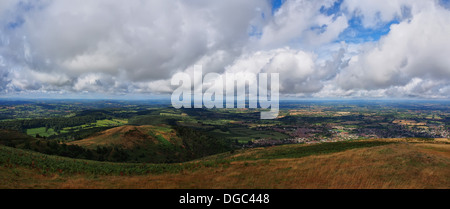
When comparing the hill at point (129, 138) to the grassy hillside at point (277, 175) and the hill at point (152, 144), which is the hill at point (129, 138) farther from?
the grassy hillside at point (277, 175)

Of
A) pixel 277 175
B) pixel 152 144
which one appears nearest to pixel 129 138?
pixel 152 144

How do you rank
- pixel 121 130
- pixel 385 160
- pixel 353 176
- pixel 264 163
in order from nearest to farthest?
pixel 353 176
pixel 385 160
pixel 264 163
pixel 121 130

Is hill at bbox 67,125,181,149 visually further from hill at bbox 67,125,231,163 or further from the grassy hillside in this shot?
the grassy hillside

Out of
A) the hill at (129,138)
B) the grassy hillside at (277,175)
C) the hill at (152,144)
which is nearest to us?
the grassy hillside at (277,175)

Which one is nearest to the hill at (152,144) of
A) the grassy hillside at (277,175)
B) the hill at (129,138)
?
the hill at (129,138)

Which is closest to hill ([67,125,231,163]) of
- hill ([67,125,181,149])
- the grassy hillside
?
hill ([67,125,181,149])

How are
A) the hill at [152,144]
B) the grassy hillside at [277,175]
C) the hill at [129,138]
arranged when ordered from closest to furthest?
the grassy hillside at [277,175] → the hill at [152,144] → the hill at [129,138]

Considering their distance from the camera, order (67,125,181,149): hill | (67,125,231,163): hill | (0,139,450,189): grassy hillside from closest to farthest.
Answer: (0,139,450,189): grassy hillside, (67,125,231,163): hill, (67,125,181,149): hill

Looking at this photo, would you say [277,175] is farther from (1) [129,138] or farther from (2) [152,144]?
(1) [129,138]
